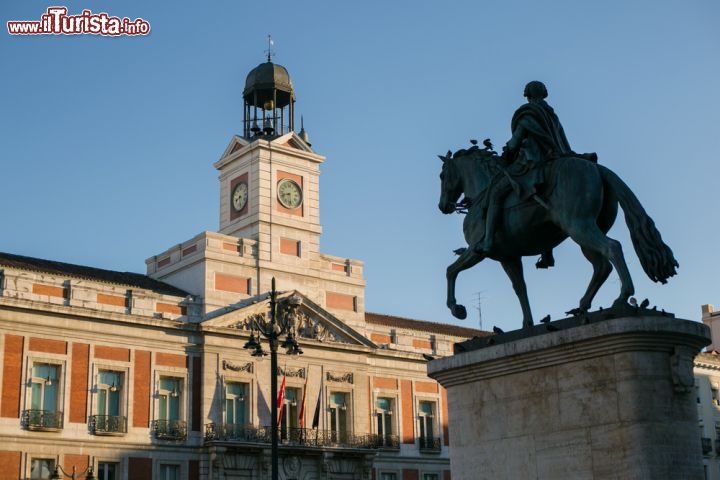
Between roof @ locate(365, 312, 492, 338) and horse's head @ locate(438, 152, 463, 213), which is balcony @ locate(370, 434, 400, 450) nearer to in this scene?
roof @ locate(365, 312, 492, 338)

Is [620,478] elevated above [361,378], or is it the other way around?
[361,378]

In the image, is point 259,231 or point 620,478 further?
point 259,231

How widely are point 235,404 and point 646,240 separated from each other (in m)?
31.5

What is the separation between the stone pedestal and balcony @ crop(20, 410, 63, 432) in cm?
2719

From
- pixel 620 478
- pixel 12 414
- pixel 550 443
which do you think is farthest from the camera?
pixel 12 414

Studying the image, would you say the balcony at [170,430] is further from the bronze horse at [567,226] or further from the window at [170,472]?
the bronze horse at [567,226]

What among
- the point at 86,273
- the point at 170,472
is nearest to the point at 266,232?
the point at 86,273

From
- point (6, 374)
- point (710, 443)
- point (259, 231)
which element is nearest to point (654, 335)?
point (6, 374)

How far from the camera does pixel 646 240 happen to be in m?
9.77

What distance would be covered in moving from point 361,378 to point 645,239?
34.8m

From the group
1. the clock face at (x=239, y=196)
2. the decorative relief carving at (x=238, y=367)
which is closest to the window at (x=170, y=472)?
the decorative relief carving at (x=238, y=367)

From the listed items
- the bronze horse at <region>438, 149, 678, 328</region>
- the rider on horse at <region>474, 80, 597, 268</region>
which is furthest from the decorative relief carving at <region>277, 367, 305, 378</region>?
the rider on horse at <region>474, 80, 597, 268</region>

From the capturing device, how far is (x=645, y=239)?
9.77 meters

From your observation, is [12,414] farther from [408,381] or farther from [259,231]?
[408,381]
